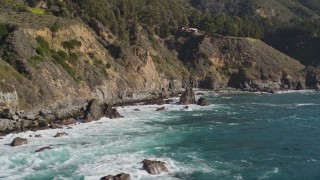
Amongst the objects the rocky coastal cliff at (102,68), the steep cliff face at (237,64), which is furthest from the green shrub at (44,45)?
the steep cliff face at (237,64)

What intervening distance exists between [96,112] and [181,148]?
2846 centimetres

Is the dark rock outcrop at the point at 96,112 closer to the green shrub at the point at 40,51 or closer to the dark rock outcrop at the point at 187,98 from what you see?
the green shrub at the point at 40,51

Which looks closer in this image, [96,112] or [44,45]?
[96,112]

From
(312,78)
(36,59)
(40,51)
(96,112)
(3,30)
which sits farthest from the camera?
(312,78)

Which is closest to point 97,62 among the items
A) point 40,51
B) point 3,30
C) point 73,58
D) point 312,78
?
point 73,58

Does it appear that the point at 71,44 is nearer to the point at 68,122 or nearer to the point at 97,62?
the point at 97,62

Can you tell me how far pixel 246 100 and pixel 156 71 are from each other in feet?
102

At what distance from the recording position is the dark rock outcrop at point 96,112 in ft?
273

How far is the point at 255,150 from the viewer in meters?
60.4

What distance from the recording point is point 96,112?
84500 mm

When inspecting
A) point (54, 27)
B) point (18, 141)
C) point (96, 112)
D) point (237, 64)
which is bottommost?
point (18, 141)

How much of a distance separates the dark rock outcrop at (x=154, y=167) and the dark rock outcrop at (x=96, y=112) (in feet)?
116

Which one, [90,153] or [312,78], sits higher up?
[312,78]

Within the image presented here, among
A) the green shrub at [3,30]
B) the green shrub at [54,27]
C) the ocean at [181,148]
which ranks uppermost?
the green shrub at [54,27]
